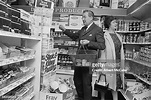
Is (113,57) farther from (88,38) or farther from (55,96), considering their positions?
(55,96)

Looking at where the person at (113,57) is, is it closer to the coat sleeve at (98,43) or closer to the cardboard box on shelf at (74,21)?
the coat sleeve at (98,43)

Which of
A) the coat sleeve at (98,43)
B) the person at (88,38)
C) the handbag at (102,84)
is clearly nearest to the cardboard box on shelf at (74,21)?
the person at (88,38)

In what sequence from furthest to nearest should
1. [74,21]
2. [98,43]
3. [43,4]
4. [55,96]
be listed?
1. [74,21]
2. [43,4]
3. [98,43]
4. [55,96]

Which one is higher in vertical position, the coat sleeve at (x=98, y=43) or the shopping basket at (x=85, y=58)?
the coat sleeve at (x=98, y=43)

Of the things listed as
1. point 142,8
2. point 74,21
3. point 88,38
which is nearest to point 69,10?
point 74,21

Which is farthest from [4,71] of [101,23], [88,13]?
[101,23]

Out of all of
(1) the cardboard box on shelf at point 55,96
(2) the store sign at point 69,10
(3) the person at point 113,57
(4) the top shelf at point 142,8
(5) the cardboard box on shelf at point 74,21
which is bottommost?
(1) the cardboard box on shelf at point 55,96

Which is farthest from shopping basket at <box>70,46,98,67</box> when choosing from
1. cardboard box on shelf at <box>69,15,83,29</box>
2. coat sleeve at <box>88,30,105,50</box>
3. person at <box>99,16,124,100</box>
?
cardboard box on shelf at <box>69,15,83,29</box>

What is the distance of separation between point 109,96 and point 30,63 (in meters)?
2.34

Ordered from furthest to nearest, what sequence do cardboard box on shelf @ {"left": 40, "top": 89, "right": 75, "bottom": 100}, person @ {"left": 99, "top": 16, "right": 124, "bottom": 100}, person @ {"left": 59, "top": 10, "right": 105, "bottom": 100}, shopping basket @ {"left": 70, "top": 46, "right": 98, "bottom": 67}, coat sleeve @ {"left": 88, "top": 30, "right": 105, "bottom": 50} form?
person @ {"left": 99, "top": 16, "right": 124, "bottom": 100} → person @ {"left": 59, "top": 10, "right": 105, "bottom": 100} → coat sleeve @ {"left": 88, "top": 30, "right": 105, "bottom": 50} → shopping basket @ {"left": 70, "top": 46, "right": 98, "bottom": 67} → cardboard box on shelf @ {"left": 40, "top": 89, "right": 75, "bottom": 100}

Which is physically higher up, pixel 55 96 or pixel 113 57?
pixel 113 57

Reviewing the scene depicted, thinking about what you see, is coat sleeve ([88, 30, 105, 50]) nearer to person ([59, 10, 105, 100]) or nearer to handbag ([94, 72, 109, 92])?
person ([59, 10, 105, 100])

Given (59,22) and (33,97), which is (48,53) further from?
(59,22)

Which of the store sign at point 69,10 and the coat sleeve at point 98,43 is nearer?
the coat sleeve at point 98,43
